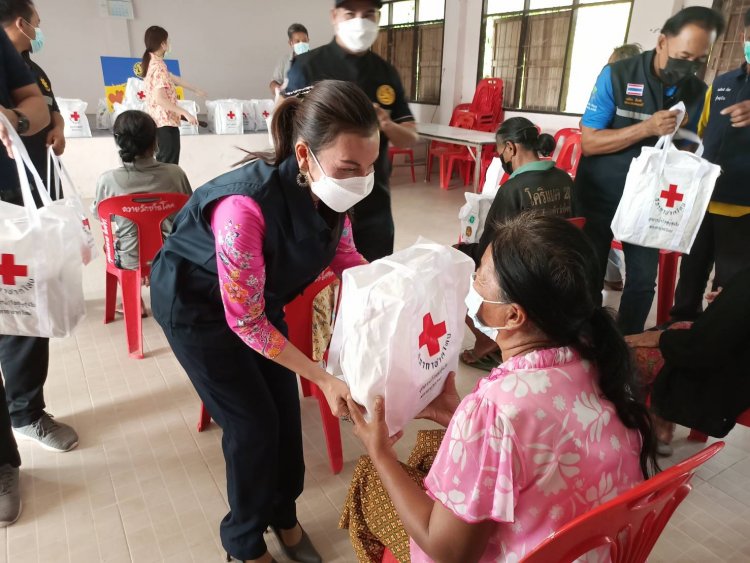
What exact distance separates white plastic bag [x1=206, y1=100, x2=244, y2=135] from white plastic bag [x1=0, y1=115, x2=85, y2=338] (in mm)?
4861

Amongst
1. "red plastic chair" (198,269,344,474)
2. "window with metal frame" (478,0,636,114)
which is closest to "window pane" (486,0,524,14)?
"window with metal frame" (478,0,636,114)

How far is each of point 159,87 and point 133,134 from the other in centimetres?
177

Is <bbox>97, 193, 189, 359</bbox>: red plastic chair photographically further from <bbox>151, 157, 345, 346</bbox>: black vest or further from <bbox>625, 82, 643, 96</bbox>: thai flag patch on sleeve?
<bbox>625, 82, 643, 96</bbox>: thai flag patch on sleeve

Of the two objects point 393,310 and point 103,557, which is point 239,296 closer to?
point 393,310

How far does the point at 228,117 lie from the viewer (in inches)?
237

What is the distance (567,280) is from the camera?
72cm

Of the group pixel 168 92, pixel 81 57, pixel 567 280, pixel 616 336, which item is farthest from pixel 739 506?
pixel 81 57

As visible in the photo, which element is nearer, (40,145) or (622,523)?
(622,523)

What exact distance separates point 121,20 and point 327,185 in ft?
25.6

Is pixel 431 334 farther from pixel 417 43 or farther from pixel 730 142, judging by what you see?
pixel 417 43

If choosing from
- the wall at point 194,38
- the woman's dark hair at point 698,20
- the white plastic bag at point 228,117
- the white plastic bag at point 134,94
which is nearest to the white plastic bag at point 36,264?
the woman's dark hair at point 698,20

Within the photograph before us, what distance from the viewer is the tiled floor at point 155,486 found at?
1.39 metres

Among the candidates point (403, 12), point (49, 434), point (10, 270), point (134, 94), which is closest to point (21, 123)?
point (10, 270)

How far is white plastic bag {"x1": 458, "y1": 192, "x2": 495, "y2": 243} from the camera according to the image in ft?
8.47
